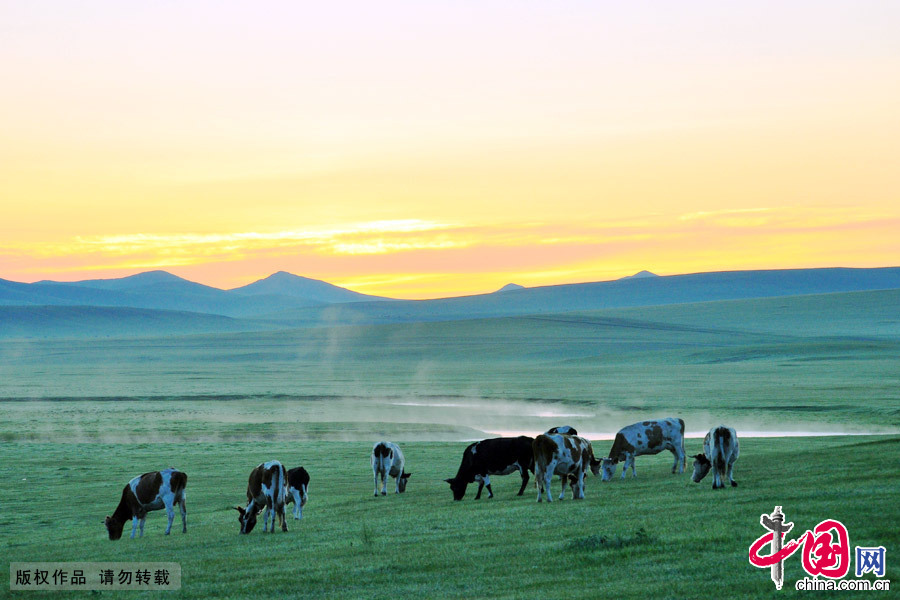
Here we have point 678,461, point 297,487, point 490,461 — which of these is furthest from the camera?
point 678,461

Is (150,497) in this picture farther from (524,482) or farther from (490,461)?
(524,482)

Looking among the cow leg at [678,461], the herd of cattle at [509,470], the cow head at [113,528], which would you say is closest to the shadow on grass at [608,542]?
the herd of cattle at [509,470]

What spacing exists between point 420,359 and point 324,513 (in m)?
106

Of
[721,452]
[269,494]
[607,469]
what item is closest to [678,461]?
[607,469]

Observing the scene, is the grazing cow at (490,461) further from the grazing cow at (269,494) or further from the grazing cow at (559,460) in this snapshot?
the grazing cow at (269,494)

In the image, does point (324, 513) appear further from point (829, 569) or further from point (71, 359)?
point (71, 359)

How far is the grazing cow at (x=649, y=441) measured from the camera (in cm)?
2503

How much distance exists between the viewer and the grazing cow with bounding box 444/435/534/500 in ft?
75.0

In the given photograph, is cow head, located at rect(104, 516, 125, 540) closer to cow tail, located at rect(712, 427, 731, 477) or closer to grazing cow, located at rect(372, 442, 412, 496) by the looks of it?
grazing cow, located at rect(372, 442, 412, 496)

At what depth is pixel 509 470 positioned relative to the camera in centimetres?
2339

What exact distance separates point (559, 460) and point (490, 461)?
2.50 metres

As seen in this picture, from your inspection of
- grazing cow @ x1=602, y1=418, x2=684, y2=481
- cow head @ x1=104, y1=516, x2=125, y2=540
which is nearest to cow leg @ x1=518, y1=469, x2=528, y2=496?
grazing cow @ x1=602, y1=418, x2=684, y2=481

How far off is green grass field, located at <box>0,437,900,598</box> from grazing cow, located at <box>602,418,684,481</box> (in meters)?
1.00

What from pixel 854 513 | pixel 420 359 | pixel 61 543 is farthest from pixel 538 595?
pixel 420 359
